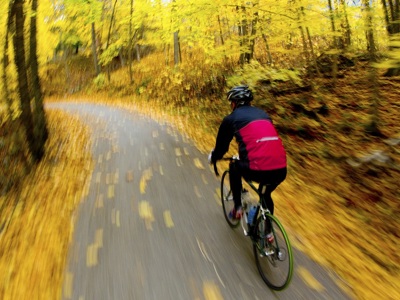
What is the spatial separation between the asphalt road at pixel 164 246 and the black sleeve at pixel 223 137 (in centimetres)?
127

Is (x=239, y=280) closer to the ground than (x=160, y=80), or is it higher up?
closer to the ground

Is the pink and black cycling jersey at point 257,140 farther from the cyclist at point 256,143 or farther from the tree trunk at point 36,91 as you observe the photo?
the tree trunk at point 36,91

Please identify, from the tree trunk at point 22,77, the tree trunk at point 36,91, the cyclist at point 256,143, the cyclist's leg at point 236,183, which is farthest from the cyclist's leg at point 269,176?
the tree trunk at point 36,91

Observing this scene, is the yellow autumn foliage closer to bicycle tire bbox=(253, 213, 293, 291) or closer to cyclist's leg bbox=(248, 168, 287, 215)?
bicycle tire bbox=(253, 213, 293, 291)

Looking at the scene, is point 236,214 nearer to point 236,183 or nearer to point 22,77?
point 236,183

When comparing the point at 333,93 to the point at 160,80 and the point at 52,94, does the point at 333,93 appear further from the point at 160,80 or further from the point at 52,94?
the point at 52,94

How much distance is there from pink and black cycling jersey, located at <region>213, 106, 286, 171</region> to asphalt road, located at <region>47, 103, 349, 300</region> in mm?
1391

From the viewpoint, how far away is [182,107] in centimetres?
1431

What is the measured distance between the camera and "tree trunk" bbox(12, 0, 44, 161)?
8.26 m

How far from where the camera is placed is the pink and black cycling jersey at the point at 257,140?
3.57 m

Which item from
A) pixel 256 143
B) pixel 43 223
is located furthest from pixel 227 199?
pixel 43 223

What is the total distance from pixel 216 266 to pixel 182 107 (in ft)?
36.0

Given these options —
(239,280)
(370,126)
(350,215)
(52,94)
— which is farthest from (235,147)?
A: (52,94)

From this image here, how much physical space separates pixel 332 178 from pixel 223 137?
3.23m
